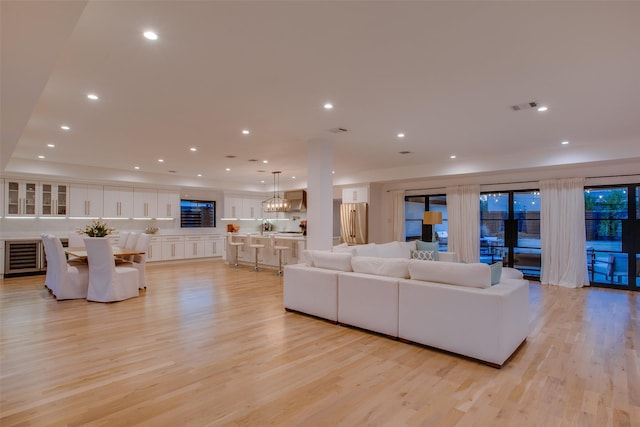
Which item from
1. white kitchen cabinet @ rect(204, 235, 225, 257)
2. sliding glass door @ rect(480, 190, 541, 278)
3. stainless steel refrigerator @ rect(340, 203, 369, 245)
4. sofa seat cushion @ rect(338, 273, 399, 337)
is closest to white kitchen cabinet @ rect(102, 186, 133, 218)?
white kitchen cabinet @ rect(204, 235, 225, 257)

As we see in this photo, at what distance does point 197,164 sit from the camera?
8.38 metres

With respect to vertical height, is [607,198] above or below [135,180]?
below

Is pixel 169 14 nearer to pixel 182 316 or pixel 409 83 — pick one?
pixel 409 83

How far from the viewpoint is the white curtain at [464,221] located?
8.30 m

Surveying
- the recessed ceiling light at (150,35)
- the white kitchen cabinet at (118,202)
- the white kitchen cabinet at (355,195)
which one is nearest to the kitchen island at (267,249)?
the white kitchen cabinet at (355,195)

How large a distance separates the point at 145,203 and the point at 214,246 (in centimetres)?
254

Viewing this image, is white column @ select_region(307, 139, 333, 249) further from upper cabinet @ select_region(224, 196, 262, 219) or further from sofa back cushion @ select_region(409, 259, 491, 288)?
upper cabinet @ select_region(224, 196, 262, 219)

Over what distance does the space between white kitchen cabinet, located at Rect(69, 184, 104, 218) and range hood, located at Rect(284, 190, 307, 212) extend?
5575 mm

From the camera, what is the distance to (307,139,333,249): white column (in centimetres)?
569

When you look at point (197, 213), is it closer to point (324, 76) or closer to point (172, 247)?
point (172, 247)

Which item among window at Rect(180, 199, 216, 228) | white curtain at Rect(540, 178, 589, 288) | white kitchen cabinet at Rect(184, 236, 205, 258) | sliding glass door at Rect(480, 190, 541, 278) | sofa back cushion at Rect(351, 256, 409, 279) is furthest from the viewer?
window at Rect(180, 199, 216, 228)

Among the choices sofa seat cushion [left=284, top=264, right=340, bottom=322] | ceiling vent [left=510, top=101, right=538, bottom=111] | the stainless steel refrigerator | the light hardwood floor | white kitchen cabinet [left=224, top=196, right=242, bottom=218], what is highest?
ceiling vent [left=510, top=101, right=538, bottom=111]

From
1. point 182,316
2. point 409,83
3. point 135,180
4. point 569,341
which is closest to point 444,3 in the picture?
point 409,83

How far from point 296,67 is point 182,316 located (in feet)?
11.7
